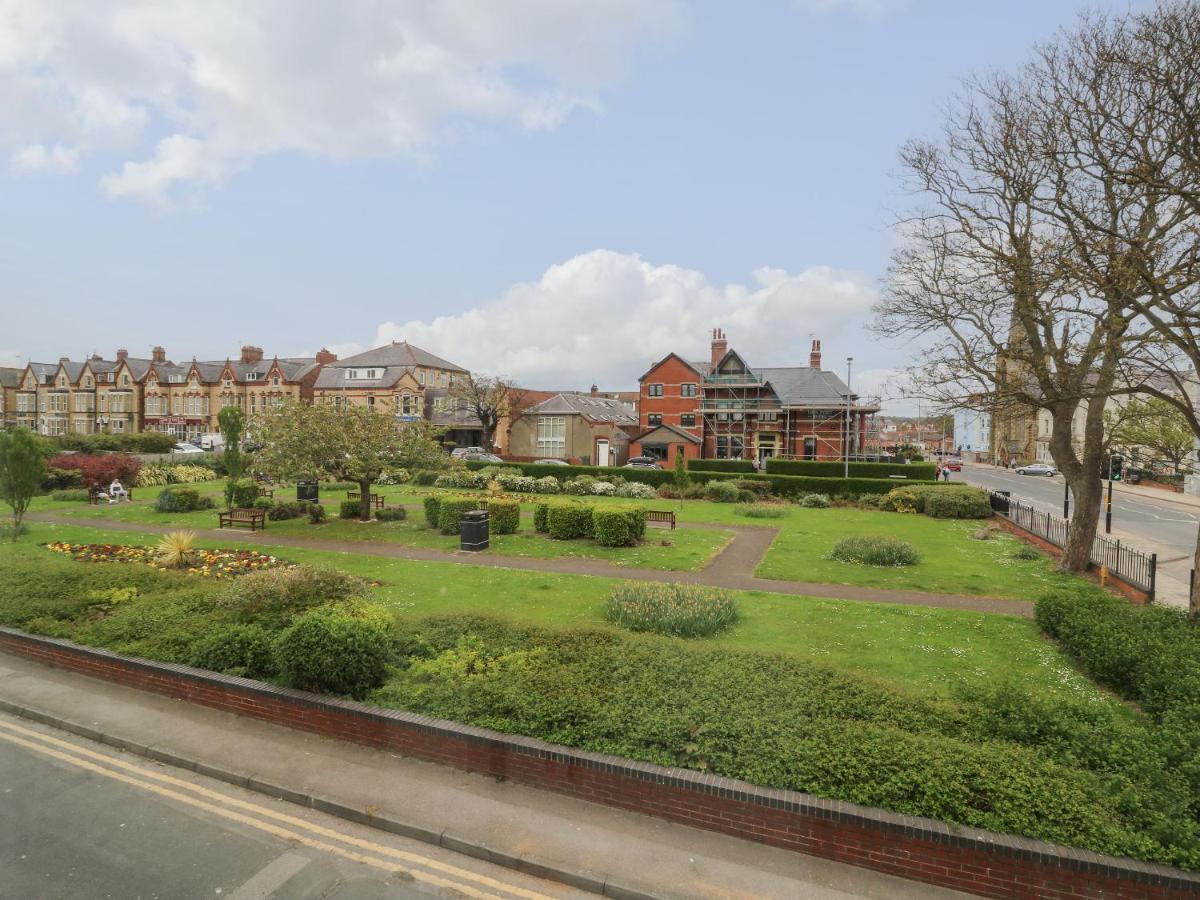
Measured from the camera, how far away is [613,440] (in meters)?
60.6

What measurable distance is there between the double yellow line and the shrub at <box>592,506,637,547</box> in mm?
15231

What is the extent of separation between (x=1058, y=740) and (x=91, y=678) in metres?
13.4

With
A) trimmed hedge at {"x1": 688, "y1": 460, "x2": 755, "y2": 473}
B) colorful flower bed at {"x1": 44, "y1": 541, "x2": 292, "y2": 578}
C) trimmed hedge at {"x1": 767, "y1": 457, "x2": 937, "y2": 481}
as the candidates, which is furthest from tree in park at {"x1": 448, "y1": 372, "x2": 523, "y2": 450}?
colorful flower bed at {"x1": 44, "y1": 541, "x2": 292, "y2": 578}

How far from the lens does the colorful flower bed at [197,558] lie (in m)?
17.1

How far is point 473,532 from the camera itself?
21.5m

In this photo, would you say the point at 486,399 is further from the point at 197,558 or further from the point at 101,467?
the point at 197,558

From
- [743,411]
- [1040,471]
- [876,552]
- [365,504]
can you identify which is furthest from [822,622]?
[1040,471]

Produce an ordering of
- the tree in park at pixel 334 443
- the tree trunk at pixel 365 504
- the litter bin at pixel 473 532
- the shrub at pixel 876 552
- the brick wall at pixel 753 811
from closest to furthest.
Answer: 1. the brick wall at pixel 753 811
2. the shrub at pixel 876 552
3. the litter bin at pixel 473 532
4. the tree in park at pixel 334 443
5. the tree trunk at pixel 365 504


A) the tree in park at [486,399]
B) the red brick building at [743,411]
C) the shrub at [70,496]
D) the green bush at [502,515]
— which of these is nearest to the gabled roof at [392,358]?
the tree in park at [486,399]

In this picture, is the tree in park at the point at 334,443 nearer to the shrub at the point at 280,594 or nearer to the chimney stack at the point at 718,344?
the shrub at the point at 280,594

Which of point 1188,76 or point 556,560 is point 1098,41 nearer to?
point 1188,76

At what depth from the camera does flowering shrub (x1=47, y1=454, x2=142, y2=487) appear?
33188 millimetres

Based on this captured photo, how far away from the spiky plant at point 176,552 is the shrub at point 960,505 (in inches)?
1194

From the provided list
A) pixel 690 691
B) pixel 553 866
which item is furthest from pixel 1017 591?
pixel 553 866
